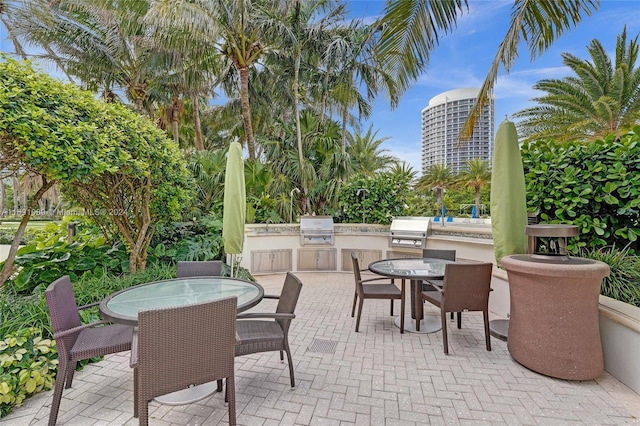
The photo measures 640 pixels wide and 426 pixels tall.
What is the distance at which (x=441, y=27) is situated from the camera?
10.6ft

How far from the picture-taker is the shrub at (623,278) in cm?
262

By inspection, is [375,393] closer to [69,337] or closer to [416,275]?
[416,275]

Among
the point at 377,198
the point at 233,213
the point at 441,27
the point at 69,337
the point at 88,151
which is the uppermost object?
the point at 441,27

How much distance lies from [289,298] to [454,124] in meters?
8.56

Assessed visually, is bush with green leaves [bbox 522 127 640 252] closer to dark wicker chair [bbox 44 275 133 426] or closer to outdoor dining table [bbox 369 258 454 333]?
outdoor dining table [bbox 369 258 454 333]

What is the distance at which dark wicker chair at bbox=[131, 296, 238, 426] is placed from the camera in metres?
1.57

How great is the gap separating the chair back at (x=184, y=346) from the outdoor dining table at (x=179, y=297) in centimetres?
38

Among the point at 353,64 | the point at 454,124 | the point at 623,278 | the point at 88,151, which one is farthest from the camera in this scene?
the point at 454,124

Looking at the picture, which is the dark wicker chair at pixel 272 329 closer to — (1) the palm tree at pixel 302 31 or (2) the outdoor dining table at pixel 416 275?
(2) the outdoor dining table at pixel 416 275

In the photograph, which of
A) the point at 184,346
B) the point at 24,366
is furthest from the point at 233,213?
the point at 184,346

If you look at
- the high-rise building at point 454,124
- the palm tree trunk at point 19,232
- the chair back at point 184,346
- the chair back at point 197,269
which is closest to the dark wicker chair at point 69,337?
the chair back at point 184,346

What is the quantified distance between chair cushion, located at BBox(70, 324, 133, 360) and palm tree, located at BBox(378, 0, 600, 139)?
149 inches

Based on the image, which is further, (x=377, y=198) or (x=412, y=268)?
(x=377, y=198)

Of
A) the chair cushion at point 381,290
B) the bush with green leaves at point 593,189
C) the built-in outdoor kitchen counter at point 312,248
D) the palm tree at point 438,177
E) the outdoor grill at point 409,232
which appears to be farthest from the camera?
the palm tree at point 438,177
